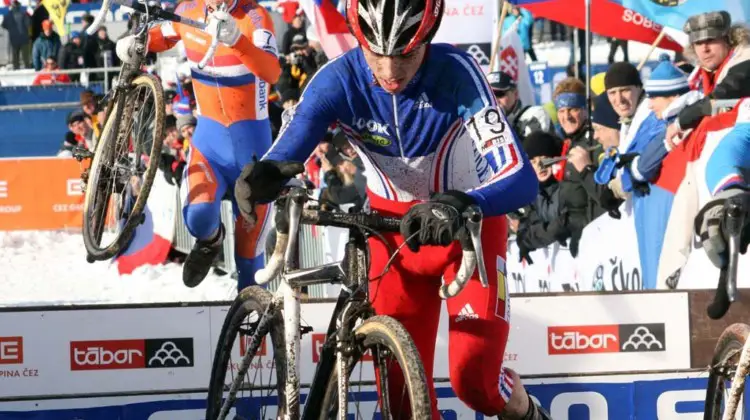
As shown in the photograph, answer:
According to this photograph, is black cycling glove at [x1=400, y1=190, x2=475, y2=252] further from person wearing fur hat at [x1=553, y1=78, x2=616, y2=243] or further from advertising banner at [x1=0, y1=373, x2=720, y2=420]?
person wearing fur hat at [x1=553, y1=78, x2=616, y2=243]

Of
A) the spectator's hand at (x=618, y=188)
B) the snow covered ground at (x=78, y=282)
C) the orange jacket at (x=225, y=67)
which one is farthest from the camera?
the snow covered ground at (x=78, y=282)

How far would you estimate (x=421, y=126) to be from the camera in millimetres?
5262

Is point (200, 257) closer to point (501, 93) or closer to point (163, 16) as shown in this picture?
point (163, 16)

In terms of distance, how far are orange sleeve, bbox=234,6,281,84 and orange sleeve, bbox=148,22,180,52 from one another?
477mm

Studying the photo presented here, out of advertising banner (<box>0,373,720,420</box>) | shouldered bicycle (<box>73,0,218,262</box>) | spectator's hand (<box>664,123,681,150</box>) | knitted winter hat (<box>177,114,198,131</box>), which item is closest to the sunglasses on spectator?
spectator's hand (<box>664,123,681,150</box>)

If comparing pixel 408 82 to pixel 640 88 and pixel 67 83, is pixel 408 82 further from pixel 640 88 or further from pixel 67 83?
pixel 67 83

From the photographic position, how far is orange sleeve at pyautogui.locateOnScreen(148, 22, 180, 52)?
8.55 m

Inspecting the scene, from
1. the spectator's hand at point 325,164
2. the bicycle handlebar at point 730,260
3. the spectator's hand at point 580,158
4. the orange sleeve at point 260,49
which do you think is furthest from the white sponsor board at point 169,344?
the spectator's hand at point 325,164

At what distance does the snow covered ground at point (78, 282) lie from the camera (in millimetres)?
13188

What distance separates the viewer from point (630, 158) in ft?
30.3

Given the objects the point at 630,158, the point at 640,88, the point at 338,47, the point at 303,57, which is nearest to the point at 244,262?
the point at 630,158

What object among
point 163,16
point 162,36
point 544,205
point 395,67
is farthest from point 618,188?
point 395,67

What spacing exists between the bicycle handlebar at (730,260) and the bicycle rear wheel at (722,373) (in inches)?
29.5

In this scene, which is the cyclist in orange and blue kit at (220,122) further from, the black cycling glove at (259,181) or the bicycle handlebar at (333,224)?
the bicycle handlebar at (333,224)
